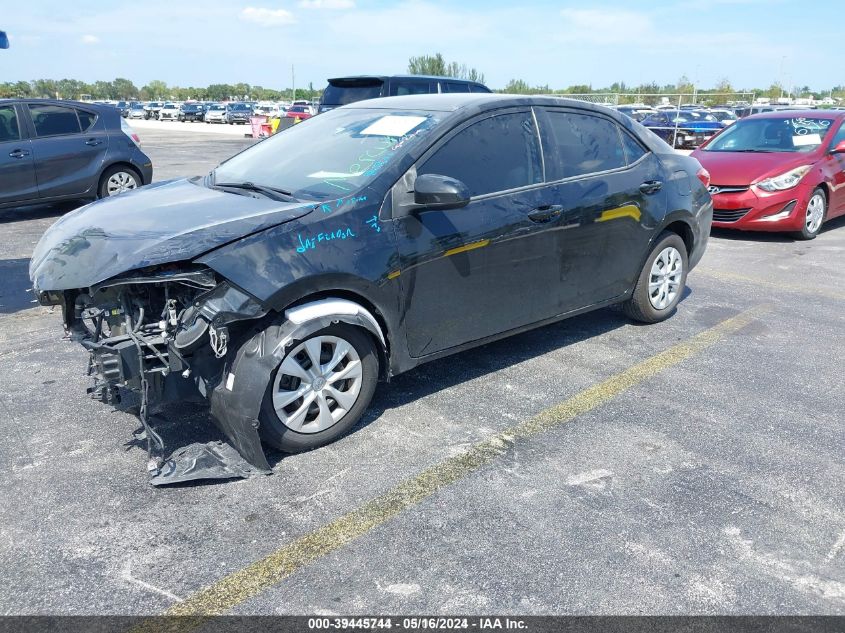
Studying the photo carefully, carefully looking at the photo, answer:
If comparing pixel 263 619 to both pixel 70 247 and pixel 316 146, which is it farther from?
pixel 316 146

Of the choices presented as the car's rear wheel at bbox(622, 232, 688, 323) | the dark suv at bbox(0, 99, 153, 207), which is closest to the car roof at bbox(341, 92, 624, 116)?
the car's rear wheel at bbox(622, 232, 688, 323)

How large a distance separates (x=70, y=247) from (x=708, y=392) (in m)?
3.67

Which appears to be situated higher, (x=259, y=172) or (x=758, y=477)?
(x=259, y=172)

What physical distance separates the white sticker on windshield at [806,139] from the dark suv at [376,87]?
5.46m

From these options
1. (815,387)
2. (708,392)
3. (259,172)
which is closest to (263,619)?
(259,172)

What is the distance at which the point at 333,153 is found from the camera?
415cm

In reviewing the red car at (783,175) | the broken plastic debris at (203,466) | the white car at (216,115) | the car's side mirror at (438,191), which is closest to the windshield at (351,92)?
the red car at (783,175)

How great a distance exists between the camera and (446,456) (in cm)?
356

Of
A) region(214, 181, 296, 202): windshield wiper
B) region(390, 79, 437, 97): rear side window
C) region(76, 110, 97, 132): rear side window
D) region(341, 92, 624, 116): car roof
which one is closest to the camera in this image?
region(214, 181, 296, 202): windshield wiper

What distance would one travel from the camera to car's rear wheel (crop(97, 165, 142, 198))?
10273mm

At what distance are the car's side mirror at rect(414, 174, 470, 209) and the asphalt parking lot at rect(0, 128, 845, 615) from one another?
1.20m

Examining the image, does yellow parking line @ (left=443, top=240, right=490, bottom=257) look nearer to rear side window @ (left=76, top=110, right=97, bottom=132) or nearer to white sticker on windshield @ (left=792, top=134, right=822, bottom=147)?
white sticker on windshield @ (left=792, top=134, right=822, bottom=147)

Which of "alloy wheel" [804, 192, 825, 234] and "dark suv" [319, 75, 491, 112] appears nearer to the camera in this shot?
"alloy wheel" [804, 192, 825, 234]

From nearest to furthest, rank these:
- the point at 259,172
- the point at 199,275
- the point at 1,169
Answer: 1. the point at 199,275
2. the point at 259,172
3. the point at 1,169
